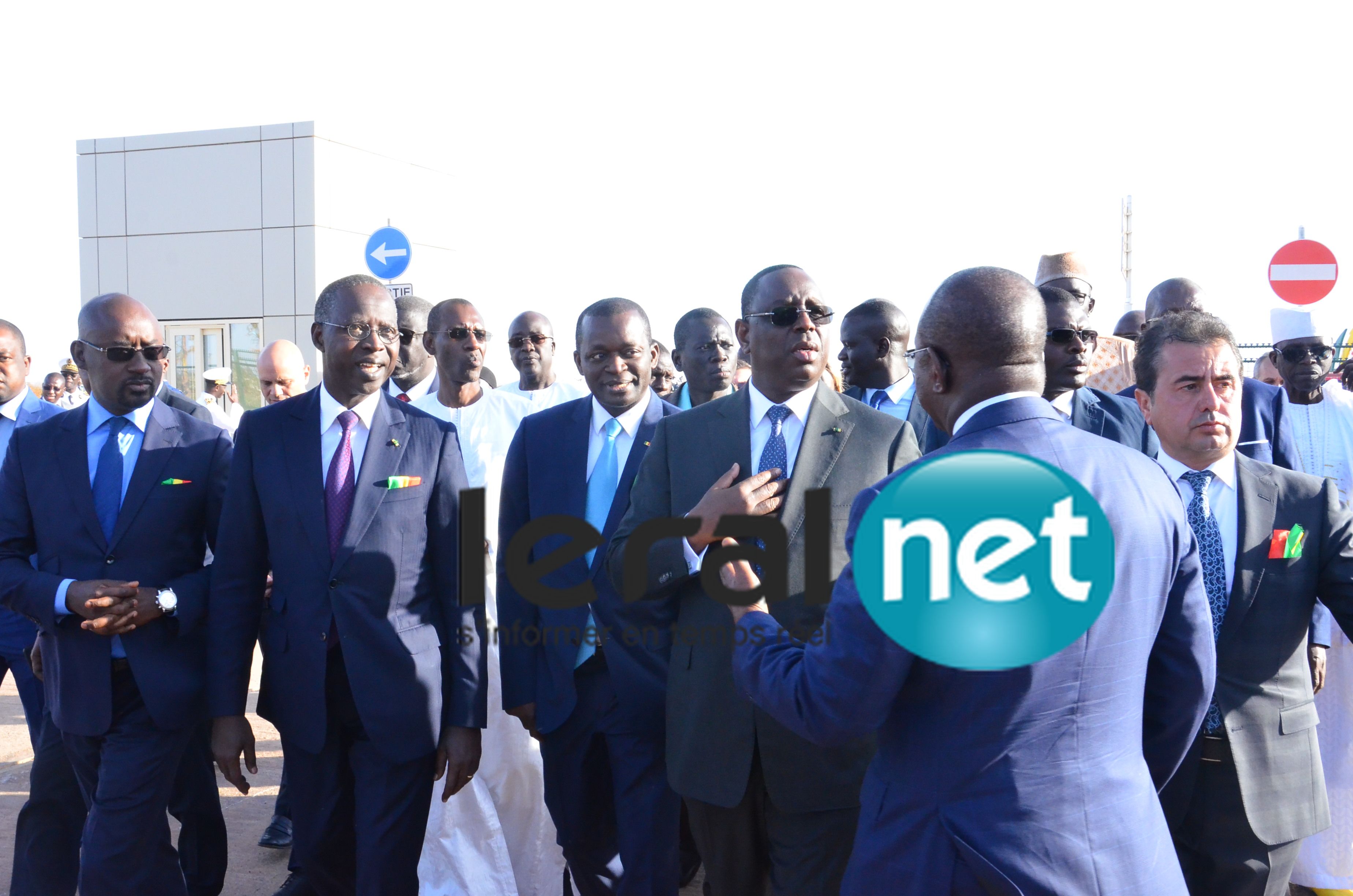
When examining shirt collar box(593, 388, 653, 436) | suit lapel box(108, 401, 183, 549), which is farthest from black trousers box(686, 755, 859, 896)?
suit lapel box(108, 401, 183, 549)

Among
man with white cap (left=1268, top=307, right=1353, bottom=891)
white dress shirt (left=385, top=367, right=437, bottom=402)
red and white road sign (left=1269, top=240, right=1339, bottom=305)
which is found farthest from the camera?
red and white road sign (left=1269, top=240, right=1339, bottom=305)

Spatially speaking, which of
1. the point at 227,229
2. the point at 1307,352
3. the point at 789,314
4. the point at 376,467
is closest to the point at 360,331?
the point at 376,467

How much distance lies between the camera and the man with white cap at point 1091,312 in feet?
16.1

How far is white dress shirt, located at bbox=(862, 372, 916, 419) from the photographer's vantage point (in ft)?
18.3

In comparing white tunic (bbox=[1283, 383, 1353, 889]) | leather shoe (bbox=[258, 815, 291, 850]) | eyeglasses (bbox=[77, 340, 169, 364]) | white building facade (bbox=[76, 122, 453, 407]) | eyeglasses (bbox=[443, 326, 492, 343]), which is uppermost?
white building facade (bbox=[76, 122, 453, 407])

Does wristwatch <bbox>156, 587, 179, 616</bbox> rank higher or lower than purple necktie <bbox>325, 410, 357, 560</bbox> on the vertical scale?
lower

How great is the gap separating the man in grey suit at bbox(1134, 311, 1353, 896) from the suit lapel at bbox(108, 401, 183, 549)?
3.52m

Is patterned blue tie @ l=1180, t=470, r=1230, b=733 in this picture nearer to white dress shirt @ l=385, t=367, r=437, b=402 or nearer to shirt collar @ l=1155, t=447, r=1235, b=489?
shirt collar @ l=1155, t=447, r=1235, b=489

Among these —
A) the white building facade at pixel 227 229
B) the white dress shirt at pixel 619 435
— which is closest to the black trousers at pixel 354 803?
the white dress shirt at pixel 619 435

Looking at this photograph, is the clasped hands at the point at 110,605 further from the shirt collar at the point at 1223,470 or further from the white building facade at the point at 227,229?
the white building facade at the point at 227,229

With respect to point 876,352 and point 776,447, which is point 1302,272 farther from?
point 776,447

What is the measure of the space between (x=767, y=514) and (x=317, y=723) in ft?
5.74

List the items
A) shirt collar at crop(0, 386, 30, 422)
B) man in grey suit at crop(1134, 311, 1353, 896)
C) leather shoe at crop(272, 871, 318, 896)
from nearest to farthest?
man in grey suit at crop(1134, 311, 1353, 896), leather shoe at crop(272, 871, 318, 896), shirt collar at crop(0, 386, 30, 422)

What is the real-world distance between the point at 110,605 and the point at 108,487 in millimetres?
486
